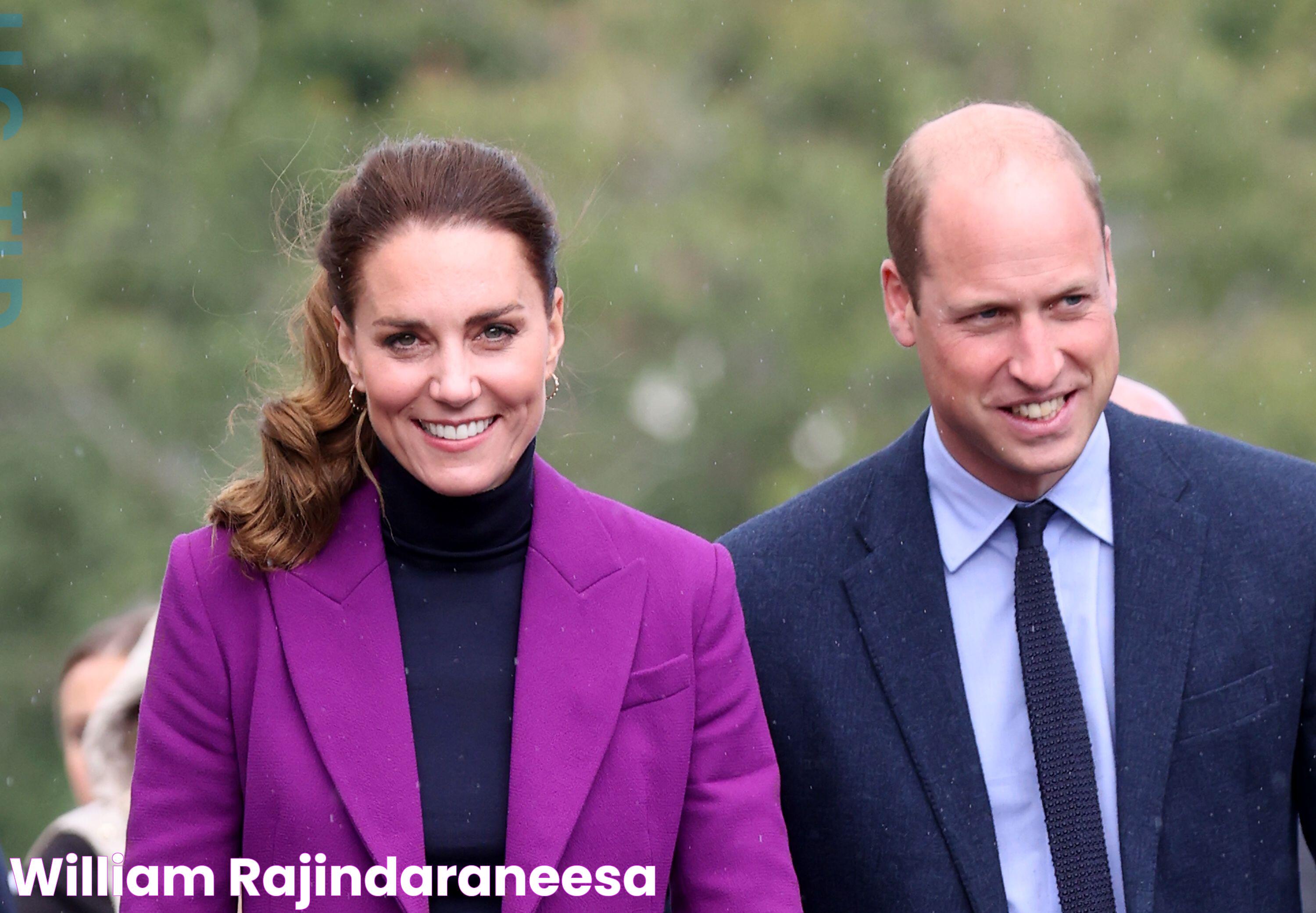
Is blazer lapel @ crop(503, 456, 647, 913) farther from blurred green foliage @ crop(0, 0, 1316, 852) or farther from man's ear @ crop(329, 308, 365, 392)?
blurred green foliage @ crop(0, 0, 1316, 852)

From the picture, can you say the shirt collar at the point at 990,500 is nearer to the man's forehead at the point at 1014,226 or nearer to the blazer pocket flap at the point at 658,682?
the man's forehead at the point at 1014,226

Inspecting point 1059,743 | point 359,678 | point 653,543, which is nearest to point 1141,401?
point 1059,743

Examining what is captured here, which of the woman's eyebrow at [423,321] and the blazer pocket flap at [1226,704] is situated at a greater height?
the woman's eyebrow at [423,321]

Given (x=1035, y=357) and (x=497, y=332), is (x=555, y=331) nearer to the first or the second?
(x=497, y=332)

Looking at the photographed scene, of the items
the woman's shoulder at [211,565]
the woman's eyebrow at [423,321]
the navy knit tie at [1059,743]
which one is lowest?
the navy knit tie at [1059,743]

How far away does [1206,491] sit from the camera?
311 cm

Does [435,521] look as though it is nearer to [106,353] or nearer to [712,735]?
[712,735]

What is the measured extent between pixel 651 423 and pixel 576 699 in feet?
31.1

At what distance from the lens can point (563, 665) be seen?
2.86m

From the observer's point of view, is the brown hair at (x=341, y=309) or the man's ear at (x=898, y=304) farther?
the man's ear at (x=898, y=304)

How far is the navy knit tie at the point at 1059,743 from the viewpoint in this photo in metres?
2.85

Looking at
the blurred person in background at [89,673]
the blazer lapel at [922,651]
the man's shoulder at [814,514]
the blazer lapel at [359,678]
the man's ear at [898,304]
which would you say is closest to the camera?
the blazer lapel at [359,678]

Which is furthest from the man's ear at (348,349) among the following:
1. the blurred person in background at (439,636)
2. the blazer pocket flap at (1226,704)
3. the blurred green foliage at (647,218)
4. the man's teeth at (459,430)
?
the blurred green foliage at (647,218)

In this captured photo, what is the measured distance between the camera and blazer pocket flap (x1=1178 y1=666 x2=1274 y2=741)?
9.62 ft
